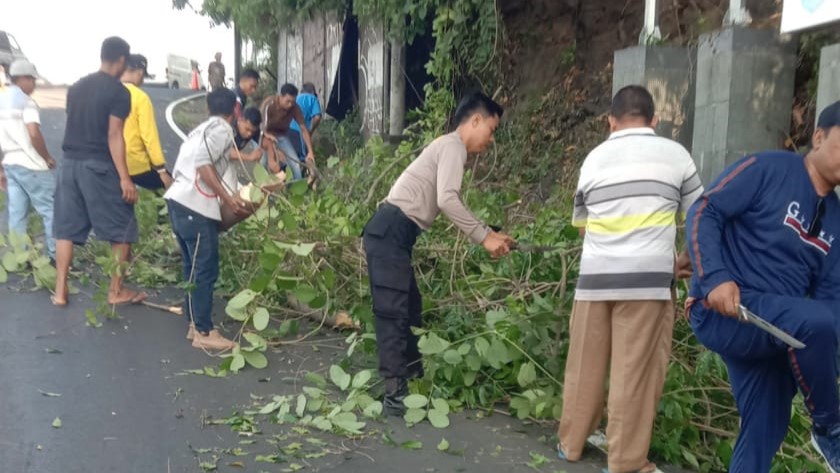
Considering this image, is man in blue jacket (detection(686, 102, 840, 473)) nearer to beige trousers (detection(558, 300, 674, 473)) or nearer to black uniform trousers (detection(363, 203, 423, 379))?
beige trousers (detection(558, 300, 674, 473))

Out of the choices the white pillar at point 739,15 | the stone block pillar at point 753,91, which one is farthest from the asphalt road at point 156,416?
the white pillar at point 739,15

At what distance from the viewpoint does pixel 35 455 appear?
12.9ft

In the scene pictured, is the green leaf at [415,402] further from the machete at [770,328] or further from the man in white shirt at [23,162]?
the man in white shirt at [23,162]

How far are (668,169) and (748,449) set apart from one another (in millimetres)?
1286

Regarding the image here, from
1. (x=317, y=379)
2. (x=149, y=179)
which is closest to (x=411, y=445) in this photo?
(x=317, y=379)

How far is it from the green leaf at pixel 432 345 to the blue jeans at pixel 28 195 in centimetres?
445

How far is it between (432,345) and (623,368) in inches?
48.2

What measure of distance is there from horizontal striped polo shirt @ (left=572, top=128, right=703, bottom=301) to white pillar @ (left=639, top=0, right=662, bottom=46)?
9.90 feet

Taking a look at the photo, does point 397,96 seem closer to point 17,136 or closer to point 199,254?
point 17,136

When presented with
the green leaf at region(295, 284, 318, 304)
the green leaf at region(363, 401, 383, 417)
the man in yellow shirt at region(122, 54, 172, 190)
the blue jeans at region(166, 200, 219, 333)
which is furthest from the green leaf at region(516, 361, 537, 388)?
the man in yellow shirt at region(122, 54, 172, 190)

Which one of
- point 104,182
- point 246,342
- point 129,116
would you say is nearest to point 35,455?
point 246,342

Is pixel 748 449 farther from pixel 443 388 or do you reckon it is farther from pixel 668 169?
pixel 443 388

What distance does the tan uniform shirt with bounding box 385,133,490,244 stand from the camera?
173 inches

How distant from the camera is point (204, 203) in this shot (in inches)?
223
